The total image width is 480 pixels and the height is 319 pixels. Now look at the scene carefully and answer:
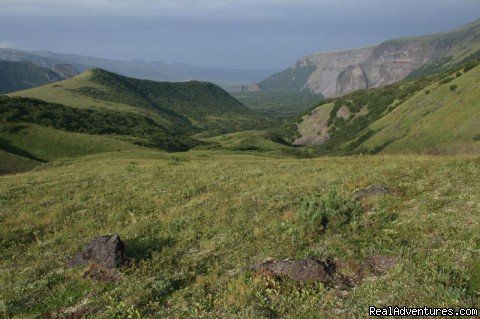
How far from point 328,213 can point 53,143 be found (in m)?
91.2

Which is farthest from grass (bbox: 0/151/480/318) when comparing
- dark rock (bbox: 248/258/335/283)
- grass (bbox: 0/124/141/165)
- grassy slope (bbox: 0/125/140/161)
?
grassy slope (bbox: 0/125/140/161)

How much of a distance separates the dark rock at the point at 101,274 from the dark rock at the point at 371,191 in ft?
37.2

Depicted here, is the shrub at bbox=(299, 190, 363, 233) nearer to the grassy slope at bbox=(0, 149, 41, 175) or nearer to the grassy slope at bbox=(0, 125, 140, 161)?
the grassy slope at bbox=(0, 149, 41, 175)

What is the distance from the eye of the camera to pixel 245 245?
1579 cm

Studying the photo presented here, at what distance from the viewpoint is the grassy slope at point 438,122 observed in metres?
101

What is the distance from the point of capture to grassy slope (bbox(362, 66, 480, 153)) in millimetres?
100588

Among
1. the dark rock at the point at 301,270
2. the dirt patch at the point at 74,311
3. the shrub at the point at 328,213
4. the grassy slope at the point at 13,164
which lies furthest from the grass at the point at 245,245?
the grassy slope at the point at 13,164

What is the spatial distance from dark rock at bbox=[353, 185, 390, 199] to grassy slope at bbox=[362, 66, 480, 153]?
64696 millimetres

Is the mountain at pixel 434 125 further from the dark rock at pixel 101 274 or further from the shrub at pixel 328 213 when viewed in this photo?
the dark rock at pixel 101 274

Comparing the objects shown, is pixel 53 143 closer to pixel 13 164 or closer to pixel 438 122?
pixel 13 164

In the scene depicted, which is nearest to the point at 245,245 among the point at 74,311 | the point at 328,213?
the point at 328,213

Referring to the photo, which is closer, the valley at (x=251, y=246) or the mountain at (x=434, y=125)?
the valley at (x=251, y=246)

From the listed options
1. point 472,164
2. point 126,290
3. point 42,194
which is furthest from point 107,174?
point 472,164

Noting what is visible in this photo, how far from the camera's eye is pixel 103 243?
1617 cm
